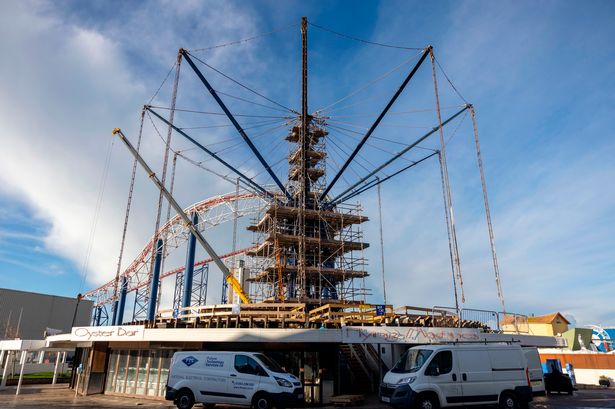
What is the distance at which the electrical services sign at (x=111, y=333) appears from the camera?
19078 millimetres

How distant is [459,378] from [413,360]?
61.0 inches

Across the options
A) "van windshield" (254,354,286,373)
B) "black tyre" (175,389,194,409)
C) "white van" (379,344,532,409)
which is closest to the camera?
"white van" (379,344,532,409)

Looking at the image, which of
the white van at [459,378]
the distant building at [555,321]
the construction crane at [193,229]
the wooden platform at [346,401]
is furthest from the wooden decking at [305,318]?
the distant building at [555,321]

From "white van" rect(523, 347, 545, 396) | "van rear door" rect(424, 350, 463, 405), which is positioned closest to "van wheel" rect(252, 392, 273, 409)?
"van rear door" rect(424, 350, 463, 405)

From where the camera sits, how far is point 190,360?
15.3 metres

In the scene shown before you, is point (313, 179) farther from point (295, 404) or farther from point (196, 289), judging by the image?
point (295, 404)

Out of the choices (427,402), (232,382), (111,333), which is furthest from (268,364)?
(111,333)

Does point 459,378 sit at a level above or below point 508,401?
above

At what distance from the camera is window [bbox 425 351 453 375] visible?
1335 centimetres

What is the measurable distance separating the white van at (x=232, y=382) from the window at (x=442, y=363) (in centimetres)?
462

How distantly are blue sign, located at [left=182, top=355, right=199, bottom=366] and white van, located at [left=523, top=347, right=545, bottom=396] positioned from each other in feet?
51.1

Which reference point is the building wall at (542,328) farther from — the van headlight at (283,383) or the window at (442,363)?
the van headlight at (283,383)

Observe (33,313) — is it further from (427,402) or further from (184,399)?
(427,402)

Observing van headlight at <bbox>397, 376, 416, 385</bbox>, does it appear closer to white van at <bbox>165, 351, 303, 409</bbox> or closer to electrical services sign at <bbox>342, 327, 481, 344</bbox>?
white van at <bbox>165, 351, 303, 409</bbox>
